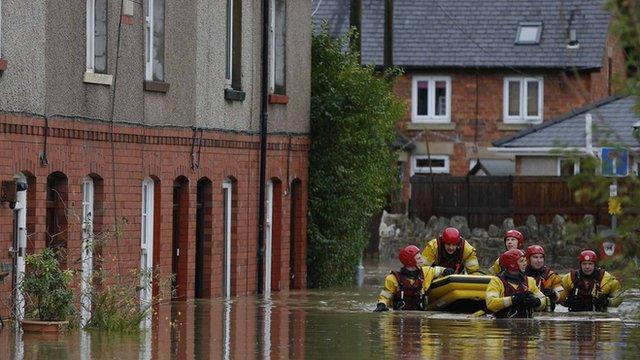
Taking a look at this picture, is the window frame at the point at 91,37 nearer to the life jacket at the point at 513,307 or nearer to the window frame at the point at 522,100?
the life jacket at the point at 513,307

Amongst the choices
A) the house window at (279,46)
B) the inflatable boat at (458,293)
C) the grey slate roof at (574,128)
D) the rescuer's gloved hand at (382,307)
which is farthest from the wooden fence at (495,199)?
the rescuer's gloved hand at (382,307)

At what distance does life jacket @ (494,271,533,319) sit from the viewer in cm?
2506

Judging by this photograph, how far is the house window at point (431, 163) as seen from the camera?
6034cm

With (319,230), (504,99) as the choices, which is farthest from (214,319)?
(504,99)

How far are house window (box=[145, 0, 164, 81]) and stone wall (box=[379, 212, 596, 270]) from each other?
1761 centimetres

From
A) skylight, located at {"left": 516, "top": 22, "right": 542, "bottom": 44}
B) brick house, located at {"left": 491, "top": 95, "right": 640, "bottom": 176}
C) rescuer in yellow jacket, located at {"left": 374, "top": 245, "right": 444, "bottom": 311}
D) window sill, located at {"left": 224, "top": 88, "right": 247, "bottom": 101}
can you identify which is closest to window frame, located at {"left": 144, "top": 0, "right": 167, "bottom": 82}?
window sill, located at {"left": 224, "top": 88, "right": 247, "bottom": 101}

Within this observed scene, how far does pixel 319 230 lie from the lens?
3556 cm

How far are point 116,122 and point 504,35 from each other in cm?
3529

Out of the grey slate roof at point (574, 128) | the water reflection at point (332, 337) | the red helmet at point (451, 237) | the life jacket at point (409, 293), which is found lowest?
the water reflection at point (332, 337)

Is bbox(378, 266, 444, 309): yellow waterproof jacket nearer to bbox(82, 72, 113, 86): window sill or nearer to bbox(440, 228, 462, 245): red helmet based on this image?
bbox(440, 228, 462, 245): red helmet

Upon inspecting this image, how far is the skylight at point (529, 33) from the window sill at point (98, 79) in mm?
35282

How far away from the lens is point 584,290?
27281 mm

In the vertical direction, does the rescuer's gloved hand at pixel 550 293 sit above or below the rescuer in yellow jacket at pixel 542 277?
below

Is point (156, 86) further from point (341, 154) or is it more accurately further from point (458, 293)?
point (341, 154)
